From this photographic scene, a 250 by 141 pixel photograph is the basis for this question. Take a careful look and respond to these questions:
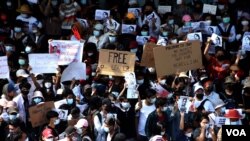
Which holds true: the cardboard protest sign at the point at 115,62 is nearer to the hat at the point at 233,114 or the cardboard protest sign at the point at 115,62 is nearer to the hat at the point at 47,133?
the hat at the point at 233,114

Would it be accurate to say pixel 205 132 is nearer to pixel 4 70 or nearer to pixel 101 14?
pixel 4 70

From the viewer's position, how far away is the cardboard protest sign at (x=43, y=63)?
55.9 feet

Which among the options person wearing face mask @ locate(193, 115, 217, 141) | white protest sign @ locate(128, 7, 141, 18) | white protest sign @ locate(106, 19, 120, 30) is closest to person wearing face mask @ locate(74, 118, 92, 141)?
person wearing face mask @ locate(193, 115, 217, 141)

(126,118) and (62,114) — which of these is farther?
(126,118)

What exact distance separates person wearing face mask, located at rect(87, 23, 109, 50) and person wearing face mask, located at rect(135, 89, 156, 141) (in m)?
2.67

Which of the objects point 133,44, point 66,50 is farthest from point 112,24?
point 66,50

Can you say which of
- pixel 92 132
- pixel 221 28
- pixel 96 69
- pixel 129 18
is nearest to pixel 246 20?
pixel 221 28

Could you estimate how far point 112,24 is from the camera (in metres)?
18.9

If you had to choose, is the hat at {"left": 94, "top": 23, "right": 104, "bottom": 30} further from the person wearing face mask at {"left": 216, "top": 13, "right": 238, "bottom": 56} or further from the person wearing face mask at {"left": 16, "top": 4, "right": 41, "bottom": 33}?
the person wearing face mask at {"left": 216, "top": 13, "right": 238, "bottom": 56}

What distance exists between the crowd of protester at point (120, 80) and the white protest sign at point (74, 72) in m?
0.10

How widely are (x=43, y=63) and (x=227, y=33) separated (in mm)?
4010

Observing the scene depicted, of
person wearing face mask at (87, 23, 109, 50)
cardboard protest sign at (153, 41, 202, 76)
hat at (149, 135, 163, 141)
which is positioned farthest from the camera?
person wearing face mask at (87, 23, 109, 50)

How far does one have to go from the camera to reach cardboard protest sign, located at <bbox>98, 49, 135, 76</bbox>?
1698 cm

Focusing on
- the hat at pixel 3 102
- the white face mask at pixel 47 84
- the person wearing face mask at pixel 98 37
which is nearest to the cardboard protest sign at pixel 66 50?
the person wearing face mask at pixel 98 37
